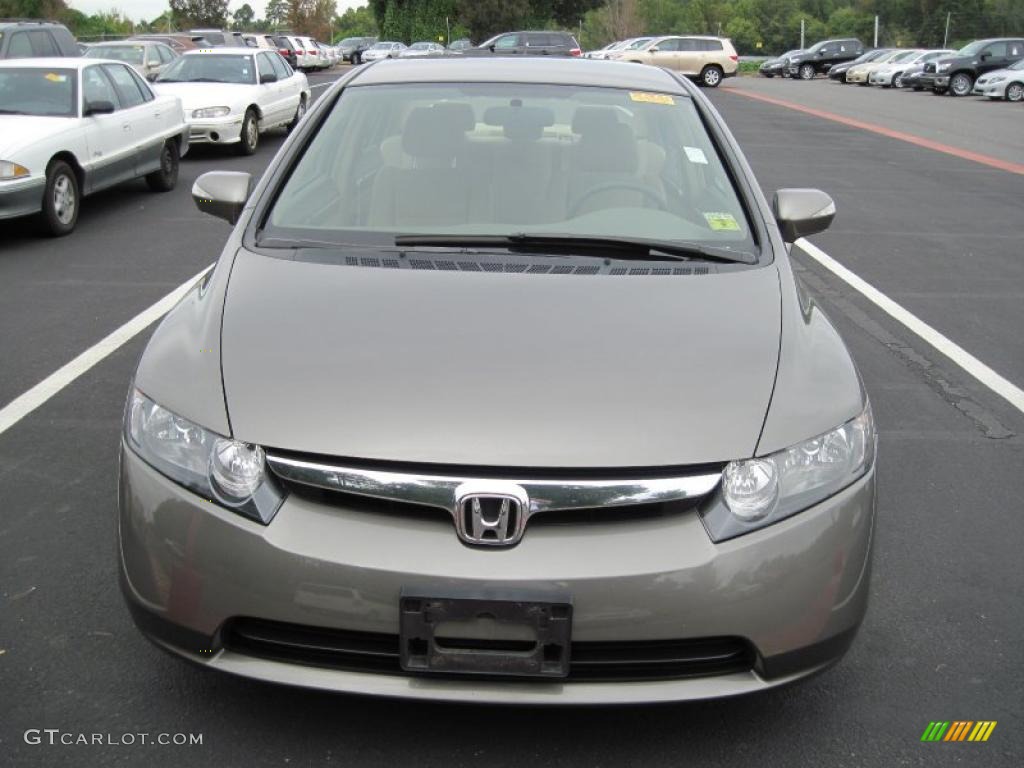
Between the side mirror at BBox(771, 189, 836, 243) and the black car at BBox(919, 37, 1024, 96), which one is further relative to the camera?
the black car at BBox(919, 37, 1024, 96)

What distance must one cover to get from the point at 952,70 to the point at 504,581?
128 ft

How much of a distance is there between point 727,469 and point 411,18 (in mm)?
71967

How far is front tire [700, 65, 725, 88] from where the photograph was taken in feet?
135

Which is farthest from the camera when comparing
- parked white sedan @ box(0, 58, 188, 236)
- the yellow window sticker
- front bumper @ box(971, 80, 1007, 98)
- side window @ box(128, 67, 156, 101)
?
front bumper @ box(971, 80, 1007, 98)

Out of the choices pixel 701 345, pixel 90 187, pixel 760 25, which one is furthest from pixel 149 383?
pixel 760 25

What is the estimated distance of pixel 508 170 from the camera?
3977 millimetres

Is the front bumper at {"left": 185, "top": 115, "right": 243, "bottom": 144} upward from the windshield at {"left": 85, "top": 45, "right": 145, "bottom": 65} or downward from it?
downward

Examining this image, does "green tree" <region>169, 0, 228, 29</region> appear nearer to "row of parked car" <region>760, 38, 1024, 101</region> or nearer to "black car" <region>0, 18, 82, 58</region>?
"row of parked car" <region>760, 38, 1024, 101</region>

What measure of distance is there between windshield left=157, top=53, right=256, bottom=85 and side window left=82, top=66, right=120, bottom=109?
5.03 m

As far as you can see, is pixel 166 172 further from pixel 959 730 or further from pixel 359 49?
pixel 359 49

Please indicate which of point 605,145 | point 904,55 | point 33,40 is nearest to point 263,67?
point 33,40

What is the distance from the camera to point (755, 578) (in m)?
2.52

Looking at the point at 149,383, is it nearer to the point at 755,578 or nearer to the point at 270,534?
the point at 270,534

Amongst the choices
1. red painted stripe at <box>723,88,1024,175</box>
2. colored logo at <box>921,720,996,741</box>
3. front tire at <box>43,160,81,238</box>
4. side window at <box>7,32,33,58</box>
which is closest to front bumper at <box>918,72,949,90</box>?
red painted stripe at <box>723,88,1024,175</box>
